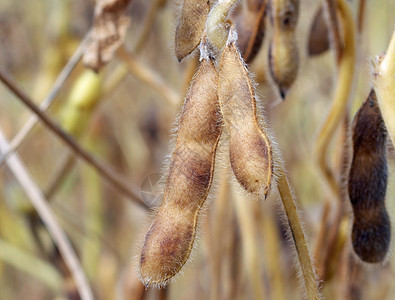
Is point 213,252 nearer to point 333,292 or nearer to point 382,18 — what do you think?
point 333,292

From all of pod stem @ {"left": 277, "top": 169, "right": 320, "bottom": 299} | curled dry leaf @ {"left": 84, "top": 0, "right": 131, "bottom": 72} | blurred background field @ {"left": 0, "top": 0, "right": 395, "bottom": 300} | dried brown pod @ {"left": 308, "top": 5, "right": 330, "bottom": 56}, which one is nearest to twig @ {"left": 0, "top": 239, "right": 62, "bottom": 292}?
blurred background field @ {"left": 0, "top": 0, "right": 395, "bottom": 300}

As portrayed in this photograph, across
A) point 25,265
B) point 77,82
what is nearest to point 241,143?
point 77,82

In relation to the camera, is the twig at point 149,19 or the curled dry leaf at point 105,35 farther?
the twig at point 149,19

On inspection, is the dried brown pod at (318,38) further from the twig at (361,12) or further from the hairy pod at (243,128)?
the hairy pod at (243,128)

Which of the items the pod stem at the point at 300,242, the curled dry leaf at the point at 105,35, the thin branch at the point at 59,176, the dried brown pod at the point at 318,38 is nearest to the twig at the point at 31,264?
the thin branch at the point at 59,176

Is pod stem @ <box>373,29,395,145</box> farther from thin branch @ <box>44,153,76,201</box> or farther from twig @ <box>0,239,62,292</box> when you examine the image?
twig @ <box>0,239,62,292</box>
